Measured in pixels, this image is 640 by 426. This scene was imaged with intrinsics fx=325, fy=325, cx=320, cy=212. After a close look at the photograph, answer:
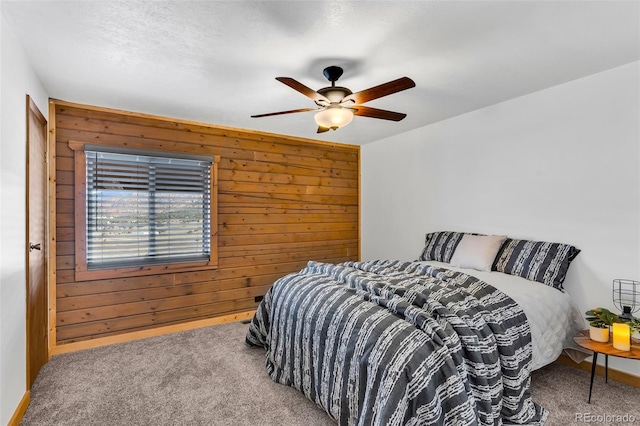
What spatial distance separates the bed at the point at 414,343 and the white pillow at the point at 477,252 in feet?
1.29

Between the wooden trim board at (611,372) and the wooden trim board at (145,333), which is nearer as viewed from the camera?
the wooden trim board at (611,372)

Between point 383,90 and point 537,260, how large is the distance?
6.61 feet

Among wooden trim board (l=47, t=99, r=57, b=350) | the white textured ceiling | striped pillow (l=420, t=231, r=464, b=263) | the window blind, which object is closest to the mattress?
striped pillow (l=420, t=231, r=464, b=263)

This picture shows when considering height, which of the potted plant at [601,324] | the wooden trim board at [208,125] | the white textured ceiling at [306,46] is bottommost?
the potted plant at [601,324]

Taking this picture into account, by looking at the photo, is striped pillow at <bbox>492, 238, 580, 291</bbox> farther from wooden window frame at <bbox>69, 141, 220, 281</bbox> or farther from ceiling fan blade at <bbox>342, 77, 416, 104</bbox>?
wooden window frame at <bbox>69, 141, 220, 281</bbox>

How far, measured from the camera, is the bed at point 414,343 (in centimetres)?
158

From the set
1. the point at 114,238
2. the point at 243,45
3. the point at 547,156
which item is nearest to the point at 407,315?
the point at 243,45

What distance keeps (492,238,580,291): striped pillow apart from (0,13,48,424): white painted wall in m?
3.64

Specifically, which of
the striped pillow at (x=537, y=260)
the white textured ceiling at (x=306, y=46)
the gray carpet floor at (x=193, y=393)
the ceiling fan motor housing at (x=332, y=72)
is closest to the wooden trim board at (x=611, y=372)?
the gray carpet floor at (x=193, y=393)

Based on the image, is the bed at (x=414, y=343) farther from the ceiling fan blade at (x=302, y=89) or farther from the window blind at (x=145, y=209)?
the window blind at (x=145, y=209)

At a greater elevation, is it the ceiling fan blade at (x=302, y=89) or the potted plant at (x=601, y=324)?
the ceiling fan blade at (x=302, y=89)

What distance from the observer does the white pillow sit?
3096 mm

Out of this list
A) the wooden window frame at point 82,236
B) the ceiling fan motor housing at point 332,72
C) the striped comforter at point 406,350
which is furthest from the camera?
the wooden window frame at point 82,236

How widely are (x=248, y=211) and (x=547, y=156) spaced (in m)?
3.29
